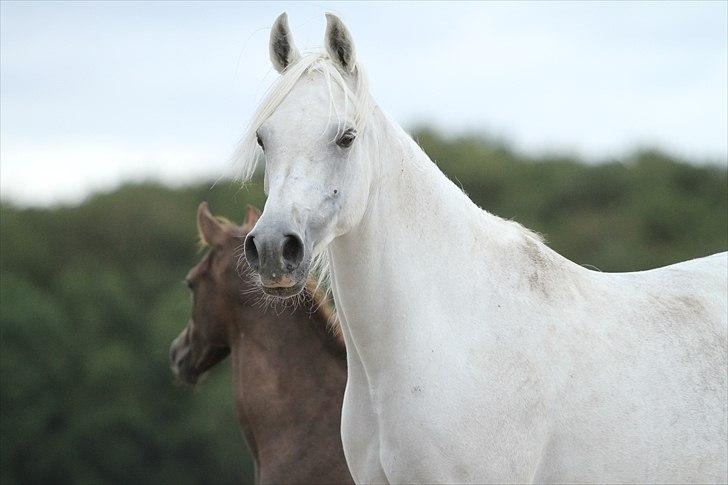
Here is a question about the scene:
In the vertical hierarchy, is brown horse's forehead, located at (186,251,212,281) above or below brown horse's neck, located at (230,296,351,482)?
above

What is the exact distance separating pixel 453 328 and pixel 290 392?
99.0 inches

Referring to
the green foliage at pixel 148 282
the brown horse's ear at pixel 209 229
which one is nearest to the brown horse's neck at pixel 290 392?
the brown horse's ear at pixel 209 229

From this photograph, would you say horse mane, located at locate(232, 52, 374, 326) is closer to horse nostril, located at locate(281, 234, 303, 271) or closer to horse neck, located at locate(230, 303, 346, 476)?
horse nostril, located at locate(281, 234, 303, 271)

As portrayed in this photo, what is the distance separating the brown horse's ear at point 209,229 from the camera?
6496 mm

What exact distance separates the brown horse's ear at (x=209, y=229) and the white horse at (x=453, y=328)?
2.67m

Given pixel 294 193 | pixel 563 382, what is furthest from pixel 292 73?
pixel 563 382

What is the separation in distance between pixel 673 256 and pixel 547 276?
13.0 m

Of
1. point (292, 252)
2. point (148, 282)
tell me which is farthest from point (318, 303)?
point (148, 282)

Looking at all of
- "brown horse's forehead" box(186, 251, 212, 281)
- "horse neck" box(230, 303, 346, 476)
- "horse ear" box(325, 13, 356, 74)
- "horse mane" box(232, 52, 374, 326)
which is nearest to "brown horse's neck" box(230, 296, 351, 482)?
"horse neck" box(230, 303, 346, 476)

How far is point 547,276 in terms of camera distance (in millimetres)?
3904

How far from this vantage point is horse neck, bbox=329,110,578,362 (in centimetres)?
375

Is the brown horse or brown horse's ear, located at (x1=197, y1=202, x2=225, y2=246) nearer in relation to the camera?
the brown horse

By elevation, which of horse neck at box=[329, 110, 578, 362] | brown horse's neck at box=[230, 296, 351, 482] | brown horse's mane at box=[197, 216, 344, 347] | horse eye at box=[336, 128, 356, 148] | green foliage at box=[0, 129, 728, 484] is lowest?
green foliage at box=[0, 129, 728, 484]

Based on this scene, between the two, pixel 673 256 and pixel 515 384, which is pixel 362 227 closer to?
pixel 515 384
